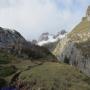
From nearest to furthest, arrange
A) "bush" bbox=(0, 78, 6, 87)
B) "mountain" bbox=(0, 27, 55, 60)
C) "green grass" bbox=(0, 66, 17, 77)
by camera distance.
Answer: "bush" bbox=(0, 78, 6, 87) → "green grass" bbox=(0, 66, 17, 77) → "mountain" bbox=(0, 27, 55, 60)

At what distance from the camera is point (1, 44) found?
77.7 m

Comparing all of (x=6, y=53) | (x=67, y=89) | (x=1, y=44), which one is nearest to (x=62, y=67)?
(x=67, y=89)

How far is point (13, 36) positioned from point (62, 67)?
105ft

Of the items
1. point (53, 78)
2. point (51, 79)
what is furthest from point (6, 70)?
point (51, 79)

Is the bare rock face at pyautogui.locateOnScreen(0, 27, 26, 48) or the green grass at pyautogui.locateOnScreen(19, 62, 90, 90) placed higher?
the bare rock face at pyautogui.locateOnScreen(0, 27, 26, 48)

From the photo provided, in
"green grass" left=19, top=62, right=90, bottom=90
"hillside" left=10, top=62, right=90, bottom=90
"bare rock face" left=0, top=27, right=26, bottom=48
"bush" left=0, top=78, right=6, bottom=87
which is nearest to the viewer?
"hillside" left=10, top=62, right=90, bottom=90

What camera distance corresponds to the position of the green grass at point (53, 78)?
42.9m

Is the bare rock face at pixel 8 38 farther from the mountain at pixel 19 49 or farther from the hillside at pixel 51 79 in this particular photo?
the hillside at pixel 51 79

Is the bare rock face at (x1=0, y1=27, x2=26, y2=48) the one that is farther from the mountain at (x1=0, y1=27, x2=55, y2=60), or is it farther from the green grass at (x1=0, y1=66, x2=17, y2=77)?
the green grass at (x1=0, y1=66, x2=17, y2=77)

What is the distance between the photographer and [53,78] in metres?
46.2

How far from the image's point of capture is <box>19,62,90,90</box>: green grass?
42.9 meters

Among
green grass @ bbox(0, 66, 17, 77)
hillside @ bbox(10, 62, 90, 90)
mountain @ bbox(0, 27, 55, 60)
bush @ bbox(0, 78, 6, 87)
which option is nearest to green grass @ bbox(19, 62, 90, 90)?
hillside @ bbox(10, 62, 90, 90)

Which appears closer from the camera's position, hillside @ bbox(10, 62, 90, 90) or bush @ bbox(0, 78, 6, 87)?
hillside @ bbox(10, 62, 90, 90)

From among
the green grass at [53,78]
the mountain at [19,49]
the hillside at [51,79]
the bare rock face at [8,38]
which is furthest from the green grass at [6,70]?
the bare rock face at [8,38]
